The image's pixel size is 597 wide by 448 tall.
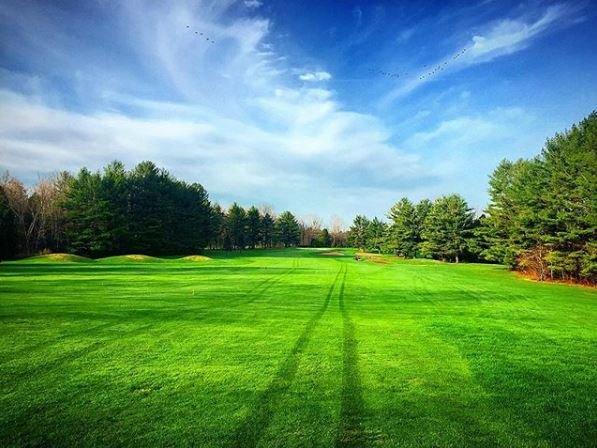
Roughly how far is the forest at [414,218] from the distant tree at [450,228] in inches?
6.6

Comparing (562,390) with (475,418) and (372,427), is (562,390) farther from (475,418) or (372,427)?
(372,427)

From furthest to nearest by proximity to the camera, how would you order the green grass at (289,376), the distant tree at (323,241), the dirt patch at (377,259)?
1. the distant tree at (323,241)
2. the dirt patch at (377,259)
3. the green grass at (289,376)

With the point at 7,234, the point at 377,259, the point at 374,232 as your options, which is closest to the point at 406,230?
the point at 377,259

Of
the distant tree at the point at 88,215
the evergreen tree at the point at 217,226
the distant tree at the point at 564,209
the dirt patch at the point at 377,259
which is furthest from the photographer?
the evergreen tree at the point at 217,226

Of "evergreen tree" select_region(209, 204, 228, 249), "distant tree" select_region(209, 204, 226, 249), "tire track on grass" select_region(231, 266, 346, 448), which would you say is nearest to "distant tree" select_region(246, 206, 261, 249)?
"evergreen tree" select_region(209, 204, 228, 249)

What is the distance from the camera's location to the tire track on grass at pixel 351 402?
15.4ft

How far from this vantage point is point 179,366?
7.17 meters

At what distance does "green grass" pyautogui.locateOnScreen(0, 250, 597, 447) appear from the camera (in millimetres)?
4812

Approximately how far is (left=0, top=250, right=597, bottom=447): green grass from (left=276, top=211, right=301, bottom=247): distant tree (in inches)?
4167

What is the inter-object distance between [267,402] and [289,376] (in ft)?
3.91

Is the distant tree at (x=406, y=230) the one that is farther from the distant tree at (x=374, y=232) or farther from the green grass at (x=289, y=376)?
the green grass at (x=289, y=376)

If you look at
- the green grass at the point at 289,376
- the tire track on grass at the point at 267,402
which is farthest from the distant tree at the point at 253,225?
the tire track on grass at the point at 267,402

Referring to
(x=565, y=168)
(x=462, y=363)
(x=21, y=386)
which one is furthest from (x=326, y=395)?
→ (x=565, y=168)

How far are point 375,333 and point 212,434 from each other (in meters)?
6.61
